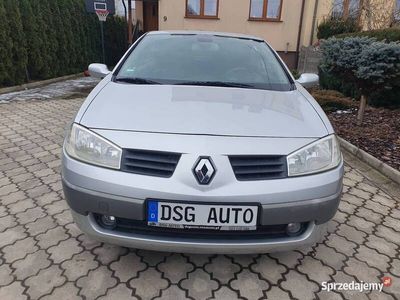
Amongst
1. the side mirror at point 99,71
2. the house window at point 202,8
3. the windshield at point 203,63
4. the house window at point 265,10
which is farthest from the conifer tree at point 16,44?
the house window at point 265,10

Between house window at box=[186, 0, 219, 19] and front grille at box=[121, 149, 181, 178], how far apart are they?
12.1m

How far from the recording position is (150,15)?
52.5 ft

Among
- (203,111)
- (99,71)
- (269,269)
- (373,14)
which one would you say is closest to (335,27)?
(373,14)

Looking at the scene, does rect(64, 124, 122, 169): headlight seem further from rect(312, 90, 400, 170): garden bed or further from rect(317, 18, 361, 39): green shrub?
rect(317, 18, 361, 39): green shrub

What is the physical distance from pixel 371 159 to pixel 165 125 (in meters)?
2.94

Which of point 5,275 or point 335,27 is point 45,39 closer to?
point 5,275

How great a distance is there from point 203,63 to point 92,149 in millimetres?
1356

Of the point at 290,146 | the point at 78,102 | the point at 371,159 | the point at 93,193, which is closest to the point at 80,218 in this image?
the point at 93,193

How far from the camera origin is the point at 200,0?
1277 centimetres

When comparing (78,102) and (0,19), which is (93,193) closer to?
(78,102)

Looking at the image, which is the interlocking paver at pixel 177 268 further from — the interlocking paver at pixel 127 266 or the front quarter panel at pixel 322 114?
the front quarter panel at pixel 322 114

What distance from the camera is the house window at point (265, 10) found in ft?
41.8

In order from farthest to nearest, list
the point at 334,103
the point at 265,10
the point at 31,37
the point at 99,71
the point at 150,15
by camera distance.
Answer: the point at 150,15 < the point at 265,10 < the point at 31,37 < the point at 334,103 < the point at 99,71

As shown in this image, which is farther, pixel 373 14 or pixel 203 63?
pixel 373 14
